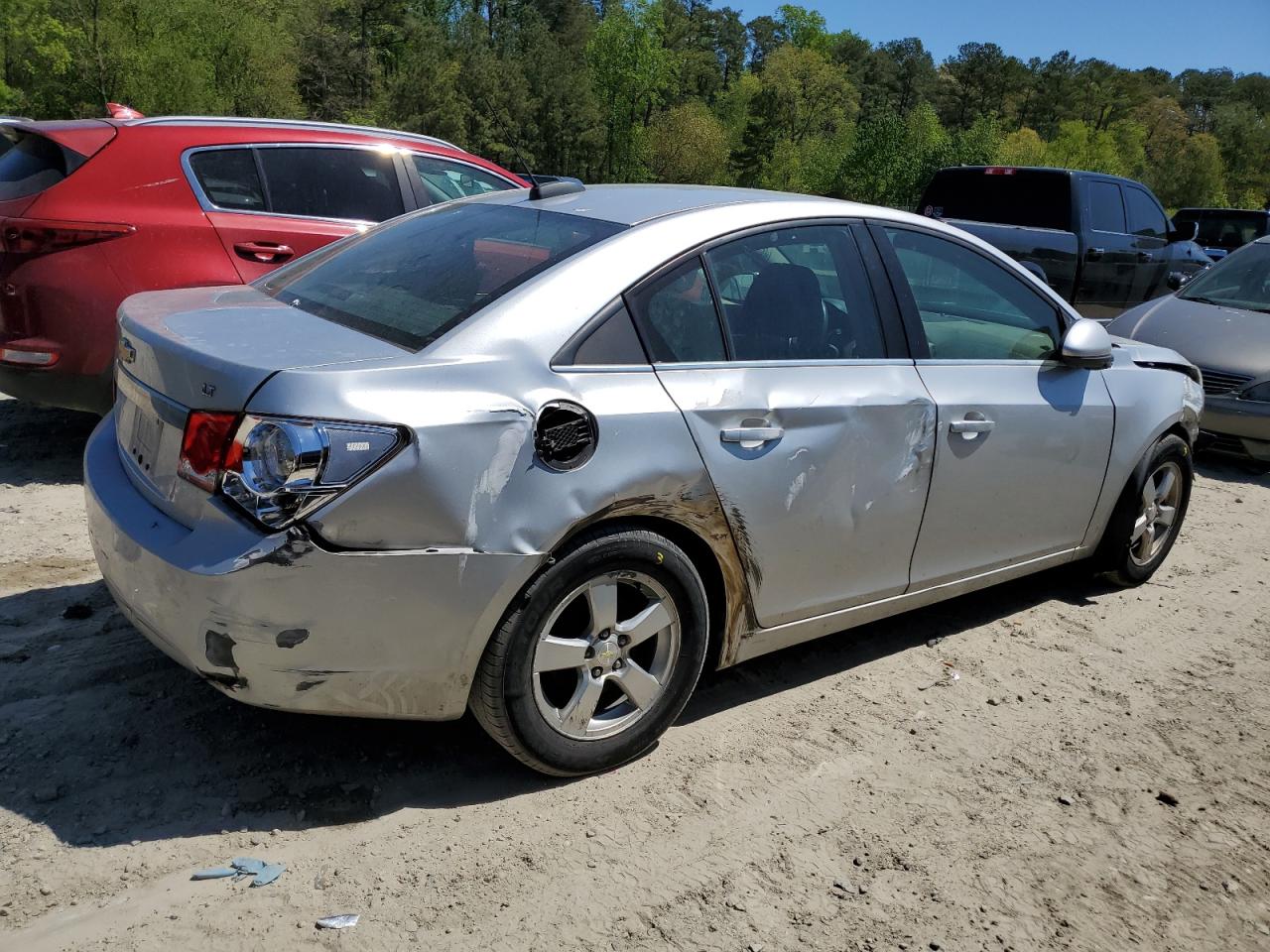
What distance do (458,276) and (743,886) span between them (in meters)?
1.87

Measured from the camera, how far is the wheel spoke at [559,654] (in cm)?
288

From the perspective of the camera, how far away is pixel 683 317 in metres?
3.22

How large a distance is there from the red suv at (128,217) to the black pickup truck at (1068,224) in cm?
727

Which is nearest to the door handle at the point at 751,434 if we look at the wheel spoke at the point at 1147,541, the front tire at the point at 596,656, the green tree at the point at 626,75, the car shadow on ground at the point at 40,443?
the front tire at the point at 596,656

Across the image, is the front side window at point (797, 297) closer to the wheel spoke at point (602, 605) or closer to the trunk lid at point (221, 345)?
the wheel spoke at point (602, 605)

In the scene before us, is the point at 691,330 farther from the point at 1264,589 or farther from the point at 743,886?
the point at 1264,589

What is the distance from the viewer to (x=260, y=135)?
19.8 feet

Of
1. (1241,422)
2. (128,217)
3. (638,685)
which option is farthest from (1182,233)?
(638,685)

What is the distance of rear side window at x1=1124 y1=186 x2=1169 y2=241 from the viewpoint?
473 inches

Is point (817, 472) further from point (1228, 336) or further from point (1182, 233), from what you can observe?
point (1182, 233)

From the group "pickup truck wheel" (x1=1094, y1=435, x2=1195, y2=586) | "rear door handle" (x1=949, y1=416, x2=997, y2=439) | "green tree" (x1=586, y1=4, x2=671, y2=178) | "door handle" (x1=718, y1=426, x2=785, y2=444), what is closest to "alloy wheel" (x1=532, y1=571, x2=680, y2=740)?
"door handle" (x1=718, y1=426, x2=785, y2=444)

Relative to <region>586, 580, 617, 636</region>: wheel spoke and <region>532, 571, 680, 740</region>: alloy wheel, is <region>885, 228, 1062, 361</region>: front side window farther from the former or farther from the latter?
<region>586, 580, 617, 636</region>: wheel spoke

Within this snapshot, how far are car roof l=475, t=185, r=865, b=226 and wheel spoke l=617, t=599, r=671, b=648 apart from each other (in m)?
1.17

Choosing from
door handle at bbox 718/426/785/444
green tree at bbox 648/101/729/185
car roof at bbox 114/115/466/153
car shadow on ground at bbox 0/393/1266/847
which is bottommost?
green tree at bbox 648/101/729/185
